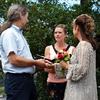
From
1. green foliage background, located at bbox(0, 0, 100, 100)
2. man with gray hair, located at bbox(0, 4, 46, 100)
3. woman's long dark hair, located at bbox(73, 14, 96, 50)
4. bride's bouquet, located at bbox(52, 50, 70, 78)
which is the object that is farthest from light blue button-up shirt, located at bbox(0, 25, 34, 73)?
green foliage background, located at bbox(0, 0, 100, 100)

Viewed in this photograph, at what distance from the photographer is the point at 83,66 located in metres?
5.16

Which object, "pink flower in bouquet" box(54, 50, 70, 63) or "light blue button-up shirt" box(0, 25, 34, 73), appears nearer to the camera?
"light blue button-up shirt" box(0, 25, 34, 73)

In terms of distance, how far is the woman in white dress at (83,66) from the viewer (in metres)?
5.19

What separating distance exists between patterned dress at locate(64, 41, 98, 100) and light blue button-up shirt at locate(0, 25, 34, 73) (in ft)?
1.78

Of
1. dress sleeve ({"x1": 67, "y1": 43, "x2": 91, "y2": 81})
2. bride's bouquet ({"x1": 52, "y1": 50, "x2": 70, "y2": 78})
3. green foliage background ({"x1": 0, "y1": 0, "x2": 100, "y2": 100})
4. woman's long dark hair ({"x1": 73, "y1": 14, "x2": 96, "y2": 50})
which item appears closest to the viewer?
dress sleeve ({"x1": 67, "y1": 43, "x2": 91, "y2": 81})

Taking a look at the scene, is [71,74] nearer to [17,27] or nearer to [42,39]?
[17,27]

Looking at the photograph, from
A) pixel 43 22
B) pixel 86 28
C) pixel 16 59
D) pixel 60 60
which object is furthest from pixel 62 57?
pixel 43 22

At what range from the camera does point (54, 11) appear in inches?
374

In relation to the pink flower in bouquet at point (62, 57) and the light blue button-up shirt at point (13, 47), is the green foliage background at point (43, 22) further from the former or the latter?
the light blue button-up shirt at point (13, 47)

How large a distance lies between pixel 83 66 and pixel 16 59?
31.3 inches

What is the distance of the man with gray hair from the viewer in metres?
5.23

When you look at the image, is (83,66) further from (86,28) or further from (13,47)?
(13,47)

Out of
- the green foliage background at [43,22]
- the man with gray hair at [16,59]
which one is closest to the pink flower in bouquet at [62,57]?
the man with gray hair at [16,59]

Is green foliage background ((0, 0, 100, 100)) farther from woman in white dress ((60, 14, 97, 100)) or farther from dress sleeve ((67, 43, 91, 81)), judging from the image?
dress sleeve ((67, 43, 91, 81))
